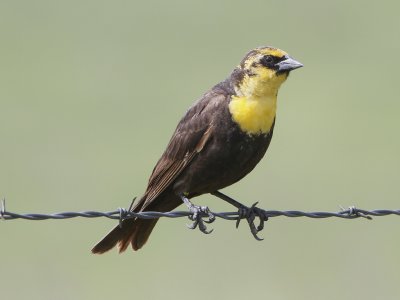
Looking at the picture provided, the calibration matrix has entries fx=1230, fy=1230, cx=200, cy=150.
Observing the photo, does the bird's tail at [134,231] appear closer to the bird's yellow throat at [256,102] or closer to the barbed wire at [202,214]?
the barbed wire at [202,214]

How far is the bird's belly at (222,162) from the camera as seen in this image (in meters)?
8.26

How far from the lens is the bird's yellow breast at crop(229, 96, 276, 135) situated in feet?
27.1

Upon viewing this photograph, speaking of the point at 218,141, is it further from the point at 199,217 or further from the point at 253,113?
the point at 199,217

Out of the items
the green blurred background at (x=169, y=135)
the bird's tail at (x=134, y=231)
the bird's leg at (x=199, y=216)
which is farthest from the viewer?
the green blurred background at (x=169, y=135)

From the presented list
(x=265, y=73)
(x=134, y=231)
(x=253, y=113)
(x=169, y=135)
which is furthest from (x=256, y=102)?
(x=169, y=135)


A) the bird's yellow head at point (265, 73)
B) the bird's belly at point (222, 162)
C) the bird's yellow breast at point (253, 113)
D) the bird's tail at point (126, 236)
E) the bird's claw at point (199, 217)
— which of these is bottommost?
the bird's tail at point (126, 236)

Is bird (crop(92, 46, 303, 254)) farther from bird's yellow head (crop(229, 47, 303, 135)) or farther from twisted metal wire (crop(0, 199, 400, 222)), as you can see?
twisted metal wire (crop(0, 199, 400, 222))

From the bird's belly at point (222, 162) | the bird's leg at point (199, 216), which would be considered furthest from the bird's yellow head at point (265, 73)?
the bird's leg at point (199, 216)

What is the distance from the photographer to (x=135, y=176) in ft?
48.0

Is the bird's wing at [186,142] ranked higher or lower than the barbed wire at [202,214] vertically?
higher

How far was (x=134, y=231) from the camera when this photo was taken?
8578 millimetres

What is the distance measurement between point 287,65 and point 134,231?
1567mm

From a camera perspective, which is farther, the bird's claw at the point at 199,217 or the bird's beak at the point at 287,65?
the bird's beak at the point at 287,65

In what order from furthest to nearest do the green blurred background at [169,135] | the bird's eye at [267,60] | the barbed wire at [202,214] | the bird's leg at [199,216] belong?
1. the green blurred background at [169,135]
2. the bird's eye at [267,60]
3. the bird's leg at [199,216]
4. the barbed wire at [202,214]
